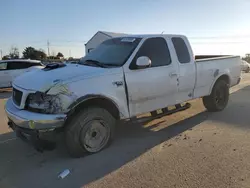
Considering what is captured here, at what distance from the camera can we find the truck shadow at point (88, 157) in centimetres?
390

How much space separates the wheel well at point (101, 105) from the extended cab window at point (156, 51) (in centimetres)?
104

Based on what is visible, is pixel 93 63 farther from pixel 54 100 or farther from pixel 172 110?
pixel 172 110

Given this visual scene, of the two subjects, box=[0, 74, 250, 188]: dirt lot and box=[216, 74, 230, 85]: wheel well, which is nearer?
box=[0, 74, 250, 188]: dirt lot

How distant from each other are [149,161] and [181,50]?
116 inches

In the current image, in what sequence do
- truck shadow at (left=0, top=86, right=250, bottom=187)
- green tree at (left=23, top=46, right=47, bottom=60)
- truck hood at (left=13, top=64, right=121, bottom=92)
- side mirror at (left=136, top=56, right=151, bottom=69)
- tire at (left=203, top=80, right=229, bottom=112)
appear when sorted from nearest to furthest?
truck shadow at (left=0, top=86, right=250, bottom=187) → truck hood at (left=13, top=64, right=121, bottom=92) → side mirror at (left=136, top=56, right=151, bottom=69) → tire at (left=203, top=80, right=229, bottom=112) → green tree at (left=23, top=46, right=47, bottom=60)

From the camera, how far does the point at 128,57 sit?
516 centimetres

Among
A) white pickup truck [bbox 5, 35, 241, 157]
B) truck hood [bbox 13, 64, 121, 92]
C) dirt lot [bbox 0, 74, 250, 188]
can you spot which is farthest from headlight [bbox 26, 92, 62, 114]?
dirt lot [bbox 0, 74, 250, 188]

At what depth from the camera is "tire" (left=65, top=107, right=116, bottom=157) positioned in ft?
14.5

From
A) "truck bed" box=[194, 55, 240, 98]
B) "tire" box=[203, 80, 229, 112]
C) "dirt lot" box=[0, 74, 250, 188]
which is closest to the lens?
"dirt lot" box=[0, 74, 250, 188]

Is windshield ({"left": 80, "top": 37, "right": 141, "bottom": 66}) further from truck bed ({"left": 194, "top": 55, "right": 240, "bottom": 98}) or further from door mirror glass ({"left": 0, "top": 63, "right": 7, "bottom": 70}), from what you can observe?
door mirror glass ({"left": 0, "top": 63, "right": 7, "bottom": 70})

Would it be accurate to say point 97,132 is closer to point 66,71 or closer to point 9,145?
point 66,71

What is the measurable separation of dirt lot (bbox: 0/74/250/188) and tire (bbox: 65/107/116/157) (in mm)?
152

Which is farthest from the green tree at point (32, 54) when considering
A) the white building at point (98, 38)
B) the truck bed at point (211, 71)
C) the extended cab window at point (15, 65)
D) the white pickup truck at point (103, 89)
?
the white pickup truck at point (103, 89)

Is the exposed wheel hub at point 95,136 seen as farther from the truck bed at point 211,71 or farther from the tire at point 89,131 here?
the truck bed at point 211,71
